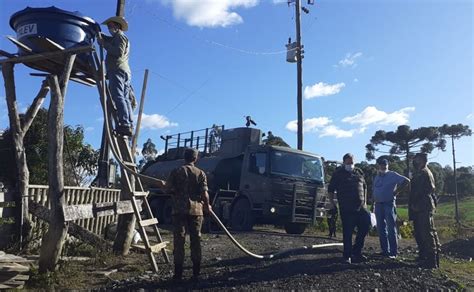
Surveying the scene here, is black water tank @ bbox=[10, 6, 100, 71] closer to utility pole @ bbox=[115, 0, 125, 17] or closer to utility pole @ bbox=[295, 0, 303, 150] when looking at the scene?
utility pole @ bbox=[115, 0, 125, 17]

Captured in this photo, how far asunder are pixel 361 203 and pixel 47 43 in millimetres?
5494

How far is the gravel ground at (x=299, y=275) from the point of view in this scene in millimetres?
5891

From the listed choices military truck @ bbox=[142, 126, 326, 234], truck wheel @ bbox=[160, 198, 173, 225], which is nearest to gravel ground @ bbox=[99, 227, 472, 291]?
military truck @ bbox=[142, 126, 326, 234]

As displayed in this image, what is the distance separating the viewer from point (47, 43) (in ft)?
22.5

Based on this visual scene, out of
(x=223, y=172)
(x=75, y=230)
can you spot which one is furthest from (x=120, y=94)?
(x=223, y=172)

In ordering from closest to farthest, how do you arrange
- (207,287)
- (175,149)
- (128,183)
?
(207,287) < (128,183) < (175,149)

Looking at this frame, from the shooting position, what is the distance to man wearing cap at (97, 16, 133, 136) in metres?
7.47

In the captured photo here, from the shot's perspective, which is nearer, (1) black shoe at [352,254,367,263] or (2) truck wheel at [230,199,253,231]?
(1) black shoe at [352,254,367,263]

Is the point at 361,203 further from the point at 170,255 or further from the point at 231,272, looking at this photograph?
the point at 170,255

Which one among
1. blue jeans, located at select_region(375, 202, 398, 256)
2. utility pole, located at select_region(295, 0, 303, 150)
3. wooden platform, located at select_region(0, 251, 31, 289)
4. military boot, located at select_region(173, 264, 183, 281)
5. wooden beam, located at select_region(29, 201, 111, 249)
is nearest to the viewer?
wooden platform, located at select_region(0, 251, 31, 289)

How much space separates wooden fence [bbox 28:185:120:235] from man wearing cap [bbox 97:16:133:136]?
1.69 meters

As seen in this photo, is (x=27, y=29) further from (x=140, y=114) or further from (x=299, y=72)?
(x=299, y=72)

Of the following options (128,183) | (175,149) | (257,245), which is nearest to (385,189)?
(257,245)

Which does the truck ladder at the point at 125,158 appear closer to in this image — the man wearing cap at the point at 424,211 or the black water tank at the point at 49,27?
the black water tank at the point at 49,27
